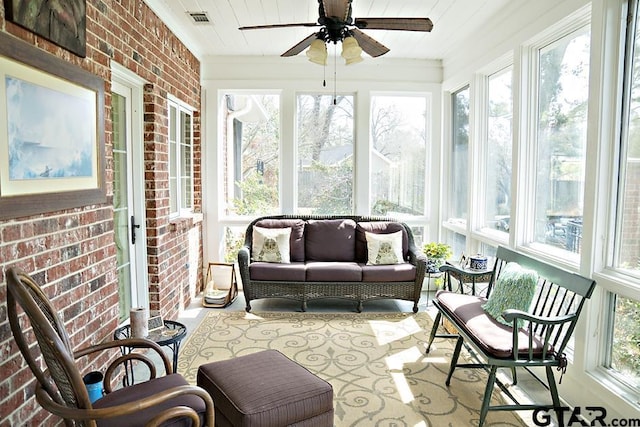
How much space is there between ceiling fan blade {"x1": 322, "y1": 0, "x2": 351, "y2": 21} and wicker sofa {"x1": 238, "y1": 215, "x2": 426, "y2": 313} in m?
2.57

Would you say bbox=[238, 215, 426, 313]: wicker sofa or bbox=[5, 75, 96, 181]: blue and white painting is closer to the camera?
bbox=[5, 75, 96, 181]: blue and white painting

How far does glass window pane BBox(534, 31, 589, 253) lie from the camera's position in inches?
119

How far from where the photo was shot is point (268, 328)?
427 centimetres

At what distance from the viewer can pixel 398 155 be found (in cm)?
578

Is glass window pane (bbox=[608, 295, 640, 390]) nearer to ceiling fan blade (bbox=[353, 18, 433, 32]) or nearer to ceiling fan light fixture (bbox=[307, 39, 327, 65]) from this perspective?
ceiling fan blade (bbox=[353, 18, 433, 32])

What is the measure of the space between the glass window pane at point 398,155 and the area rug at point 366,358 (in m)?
1.59

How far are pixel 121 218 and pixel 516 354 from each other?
9.41ft

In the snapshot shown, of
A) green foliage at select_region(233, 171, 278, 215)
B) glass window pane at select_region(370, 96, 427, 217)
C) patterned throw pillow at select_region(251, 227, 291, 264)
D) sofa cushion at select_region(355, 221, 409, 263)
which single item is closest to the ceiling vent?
green foliage at select_region(233, 171, 278, 215)

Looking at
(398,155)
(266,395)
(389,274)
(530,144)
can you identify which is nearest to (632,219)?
(530,144)

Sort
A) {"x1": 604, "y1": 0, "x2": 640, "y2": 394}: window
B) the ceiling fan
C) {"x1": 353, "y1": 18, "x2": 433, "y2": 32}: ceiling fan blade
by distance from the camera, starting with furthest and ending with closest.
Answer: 1. {"x1": 353, "y1": 18, "x2": 433, "y2": 32}: ceiling fan blade
2. the ceiling fan
3. {"x1": 604, "y1": 0, "x2": 640, "y2": 394}: window

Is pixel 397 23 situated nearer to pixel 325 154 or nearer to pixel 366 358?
pixel 366 358

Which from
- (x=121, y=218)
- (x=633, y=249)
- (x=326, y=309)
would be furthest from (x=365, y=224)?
(x=633, y=249)

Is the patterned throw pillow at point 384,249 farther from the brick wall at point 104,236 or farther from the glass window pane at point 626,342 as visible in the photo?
the glass window pane at point 626,342

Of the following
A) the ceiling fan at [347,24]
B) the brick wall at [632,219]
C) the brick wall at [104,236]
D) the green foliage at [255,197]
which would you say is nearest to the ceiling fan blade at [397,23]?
the ceiling fan at [347,24]
